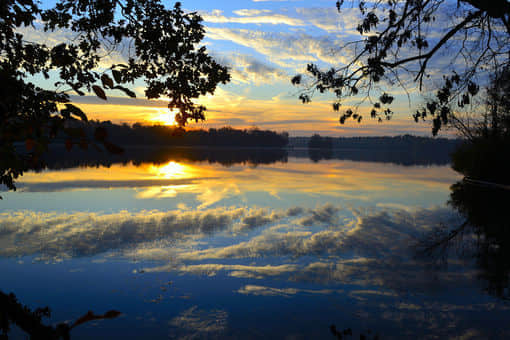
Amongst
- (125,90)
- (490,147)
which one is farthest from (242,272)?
(490,147)

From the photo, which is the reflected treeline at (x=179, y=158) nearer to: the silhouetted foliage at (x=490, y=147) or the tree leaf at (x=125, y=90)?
the tree leaf at (x=125, y=90)

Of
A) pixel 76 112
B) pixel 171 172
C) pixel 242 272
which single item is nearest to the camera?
pixel 76 112

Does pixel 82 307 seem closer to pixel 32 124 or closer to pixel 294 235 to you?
pixel 32 124

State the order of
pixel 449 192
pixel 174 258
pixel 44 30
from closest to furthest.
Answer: pixel 44 30 < pixel 174 258 < pixel 449 192

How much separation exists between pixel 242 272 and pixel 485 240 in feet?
30.3

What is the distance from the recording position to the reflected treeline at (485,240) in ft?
31.6

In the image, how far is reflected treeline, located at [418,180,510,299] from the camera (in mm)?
9625

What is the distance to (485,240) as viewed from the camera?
43.5 ft

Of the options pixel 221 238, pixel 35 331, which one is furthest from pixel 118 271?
pixel 35 331

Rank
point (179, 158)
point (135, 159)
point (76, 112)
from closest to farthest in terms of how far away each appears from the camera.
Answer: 1. point (76, 112)
2. point (135, 159)
3. point (179, 158)

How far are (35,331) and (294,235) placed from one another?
12.5m

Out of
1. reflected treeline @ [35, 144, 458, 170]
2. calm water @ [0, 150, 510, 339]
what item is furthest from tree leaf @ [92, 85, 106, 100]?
reflected treeline @ [35, 144, 458, 170]

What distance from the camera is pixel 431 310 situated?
25.4 ft

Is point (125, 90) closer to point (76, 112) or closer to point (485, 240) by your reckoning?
point (76, 112)
